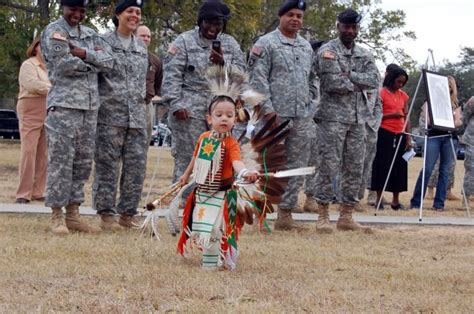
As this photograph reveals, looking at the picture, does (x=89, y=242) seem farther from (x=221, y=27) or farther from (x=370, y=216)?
(x=370, y=216)

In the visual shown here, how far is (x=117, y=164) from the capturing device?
27.2 feet

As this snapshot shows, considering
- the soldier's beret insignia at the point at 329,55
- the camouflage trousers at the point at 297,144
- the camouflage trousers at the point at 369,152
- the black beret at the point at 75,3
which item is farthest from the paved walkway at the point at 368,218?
the black beret at the point at 75,3

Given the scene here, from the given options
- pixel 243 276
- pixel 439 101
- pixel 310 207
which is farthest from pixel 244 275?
pixel 439 101

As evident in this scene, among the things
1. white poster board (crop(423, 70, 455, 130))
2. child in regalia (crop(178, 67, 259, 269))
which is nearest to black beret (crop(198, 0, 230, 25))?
child in regalia (crop(178, 67, 259, 269))

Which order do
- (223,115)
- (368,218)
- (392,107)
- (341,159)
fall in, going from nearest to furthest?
(223,115)
(341,159)
(368,218)
(392,107)

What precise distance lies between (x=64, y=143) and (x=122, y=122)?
617mm

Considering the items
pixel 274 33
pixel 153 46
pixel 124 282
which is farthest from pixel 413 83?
pixel 124 282

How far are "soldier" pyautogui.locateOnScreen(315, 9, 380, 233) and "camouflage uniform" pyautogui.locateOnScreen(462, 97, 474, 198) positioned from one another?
493 cm

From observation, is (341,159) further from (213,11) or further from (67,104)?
(67,104)

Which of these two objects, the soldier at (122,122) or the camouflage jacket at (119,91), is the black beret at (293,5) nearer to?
the soldier at (122,122)

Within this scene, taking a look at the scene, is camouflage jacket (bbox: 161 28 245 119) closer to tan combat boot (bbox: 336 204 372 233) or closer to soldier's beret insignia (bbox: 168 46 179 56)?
soldier's beret insignia (bbox: 168 46 179 56)

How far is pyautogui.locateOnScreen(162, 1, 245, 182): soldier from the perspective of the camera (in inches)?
326

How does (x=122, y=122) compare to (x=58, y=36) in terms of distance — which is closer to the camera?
(x=58, y=36)

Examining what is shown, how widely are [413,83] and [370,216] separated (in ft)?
151
